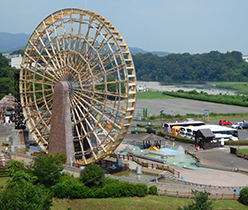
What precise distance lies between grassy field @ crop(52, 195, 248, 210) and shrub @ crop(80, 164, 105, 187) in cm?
165

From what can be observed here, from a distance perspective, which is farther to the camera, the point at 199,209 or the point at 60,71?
the point at 60,71

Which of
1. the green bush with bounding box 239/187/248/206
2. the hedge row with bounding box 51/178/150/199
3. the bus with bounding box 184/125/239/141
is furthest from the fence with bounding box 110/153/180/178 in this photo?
the bus with bounding box 184/125/239/141

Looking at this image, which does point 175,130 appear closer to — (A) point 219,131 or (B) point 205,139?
(A) point 219,131

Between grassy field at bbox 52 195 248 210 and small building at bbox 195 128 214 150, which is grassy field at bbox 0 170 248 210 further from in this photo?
small building at bbox 195 128 214 150

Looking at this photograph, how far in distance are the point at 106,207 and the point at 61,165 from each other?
742 cm

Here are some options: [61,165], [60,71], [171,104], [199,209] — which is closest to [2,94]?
[171,104]

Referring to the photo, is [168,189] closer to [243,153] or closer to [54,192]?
[54,192]

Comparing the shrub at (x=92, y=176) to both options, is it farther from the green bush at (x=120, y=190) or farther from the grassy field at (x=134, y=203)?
the grassy field at (x=134, y=203)

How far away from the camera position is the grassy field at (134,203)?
3100cm

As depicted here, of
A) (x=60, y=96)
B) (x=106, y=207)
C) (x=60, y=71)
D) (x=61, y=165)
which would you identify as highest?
(x=60, y=71)

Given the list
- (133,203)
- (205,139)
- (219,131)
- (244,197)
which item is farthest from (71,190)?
(219,131)

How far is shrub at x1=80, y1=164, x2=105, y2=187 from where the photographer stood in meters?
32.9

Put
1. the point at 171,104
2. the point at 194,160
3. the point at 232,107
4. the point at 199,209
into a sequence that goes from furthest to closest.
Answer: the point at 171,104, the point at 232,107, the point at 194,160, the point at 199,209

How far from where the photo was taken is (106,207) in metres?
30.9
